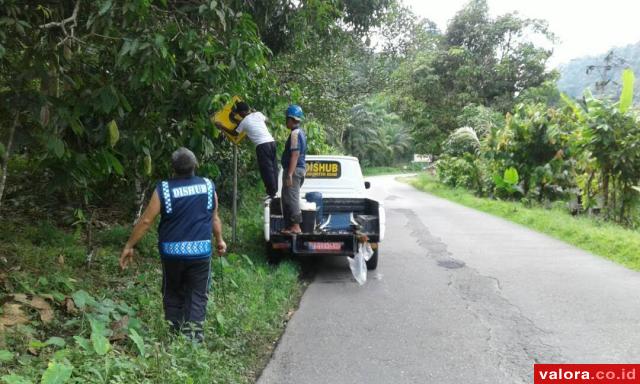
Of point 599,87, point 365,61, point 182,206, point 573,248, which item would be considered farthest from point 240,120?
point 599,87

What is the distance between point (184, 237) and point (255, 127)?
9.92 feet

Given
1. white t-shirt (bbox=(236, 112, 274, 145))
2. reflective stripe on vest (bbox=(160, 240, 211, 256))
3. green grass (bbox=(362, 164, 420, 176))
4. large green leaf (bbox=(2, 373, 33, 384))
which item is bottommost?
green grass (bbox=(362, 164, 420, 176))

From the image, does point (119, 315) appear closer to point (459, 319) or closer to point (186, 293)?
point (186, 293)

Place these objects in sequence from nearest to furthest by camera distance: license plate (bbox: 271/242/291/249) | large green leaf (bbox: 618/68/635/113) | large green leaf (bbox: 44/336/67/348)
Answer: large green leaf (bbox: 44/336/67/348)
license plate (bbox: 271/242/291/249)
large green leaf (bbox: 618/68/635/113)

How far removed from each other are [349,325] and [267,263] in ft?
9.06

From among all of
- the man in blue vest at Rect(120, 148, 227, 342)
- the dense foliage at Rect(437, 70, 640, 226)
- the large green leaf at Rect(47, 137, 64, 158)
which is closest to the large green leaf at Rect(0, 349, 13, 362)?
the man in blue vest at Rect(120, 148, 227, 342)

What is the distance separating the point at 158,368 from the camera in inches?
141

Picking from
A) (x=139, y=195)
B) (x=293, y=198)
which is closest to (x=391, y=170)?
(x=293, y=198)

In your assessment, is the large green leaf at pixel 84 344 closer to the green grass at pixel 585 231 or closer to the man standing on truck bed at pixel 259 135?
the man standing on truck bed at pixel 259 135

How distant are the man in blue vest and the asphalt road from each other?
822mm

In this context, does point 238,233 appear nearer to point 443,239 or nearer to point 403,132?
point 443,239

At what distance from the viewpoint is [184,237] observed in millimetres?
4230

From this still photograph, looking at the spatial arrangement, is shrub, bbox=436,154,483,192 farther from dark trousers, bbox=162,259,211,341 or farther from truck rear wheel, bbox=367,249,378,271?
dark trousers, bbox=162,259,211,341

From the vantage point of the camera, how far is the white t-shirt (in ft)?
22.8
